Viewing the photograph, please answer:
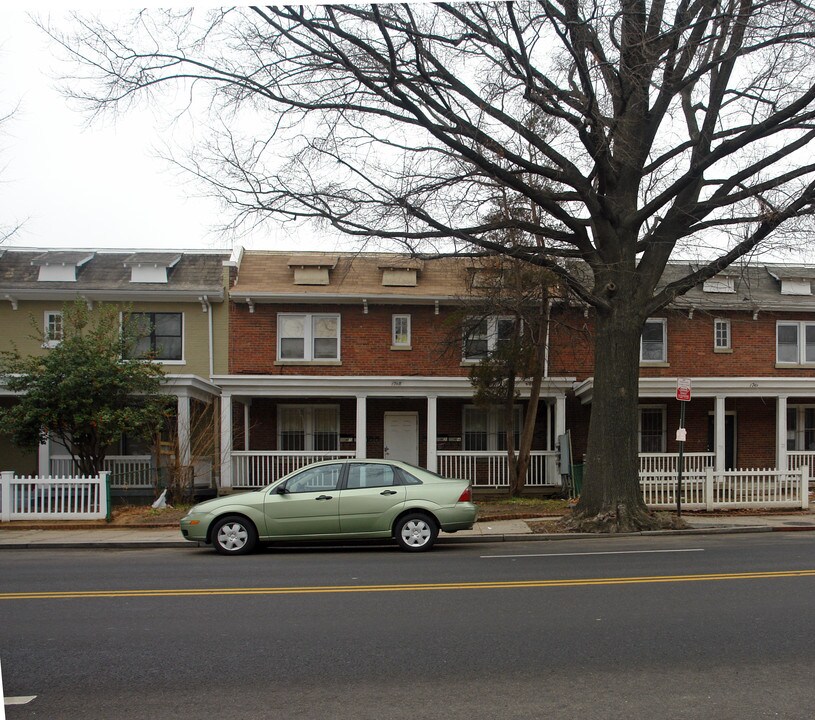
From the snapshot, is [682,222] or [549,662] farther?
[682,222]

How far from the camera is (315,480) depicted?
13445mm

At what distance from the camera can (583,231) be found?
1620 cm

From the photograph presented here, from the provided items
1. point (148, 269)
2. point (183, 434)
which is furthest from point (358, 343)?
point (148, 269)

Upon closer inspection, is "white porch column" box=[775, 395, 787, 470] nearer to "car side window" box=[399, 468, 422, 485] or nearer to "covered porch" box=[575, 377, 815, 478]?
"covered porch" box=[575, 377, 815, 478]

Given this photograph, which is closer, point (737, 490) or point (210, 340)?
point (737, 490)

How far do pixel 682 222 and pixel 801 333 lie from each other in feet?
36.7

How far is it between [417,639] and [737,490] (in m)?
13.7

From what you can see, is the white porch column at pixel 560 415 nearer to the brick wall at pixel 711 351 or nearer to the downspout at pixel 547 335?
the downspout at pixel 547 335

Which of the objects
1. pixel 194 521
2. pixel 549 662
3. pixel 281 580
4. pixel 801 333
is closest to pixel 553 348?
pixel 801 333

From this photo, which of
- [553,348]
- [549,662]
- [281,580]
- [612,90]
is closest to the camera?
[549,662]

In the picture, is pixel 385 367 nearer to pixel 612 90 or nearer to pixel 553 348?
pixel 553 348

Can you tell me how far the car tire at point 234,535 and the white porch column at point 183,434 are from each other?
22.0ft

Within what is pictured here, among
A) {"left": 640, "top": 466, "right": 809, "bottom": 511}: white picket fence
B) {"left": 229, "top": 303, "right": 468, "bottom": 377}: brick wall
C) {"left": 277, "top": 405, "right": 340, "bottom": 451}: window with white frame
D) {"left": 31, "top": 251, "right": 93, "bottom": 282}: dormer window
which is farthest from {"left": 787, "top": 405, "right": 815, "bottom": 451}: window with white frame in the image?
{"left": 31, "top": 251, "right": 93, "bottom": 282}: dormer window

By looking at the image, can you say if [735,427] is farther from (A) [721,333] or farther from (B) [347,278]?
(B) [347,278]
